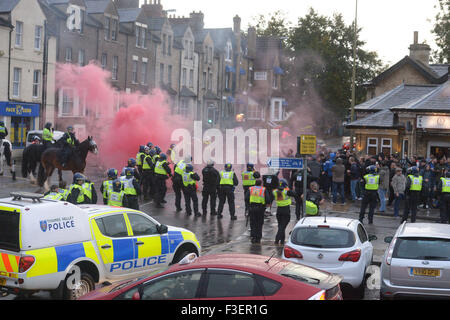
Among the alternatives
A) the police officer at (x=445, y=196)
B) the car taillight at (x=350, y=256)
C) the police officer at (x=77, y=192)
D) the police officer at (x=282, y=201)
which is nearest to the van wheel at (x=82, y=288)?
the police officer at (x=77, y=192)

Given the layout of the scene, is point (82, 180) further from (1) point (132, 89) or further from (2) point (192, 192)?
(1) point (132, 89)

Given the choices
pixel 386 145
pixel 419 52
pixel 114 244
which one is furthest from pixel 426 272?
pixel 419 52

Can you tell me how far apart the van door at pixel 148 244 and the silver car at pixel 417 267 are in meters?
4.02

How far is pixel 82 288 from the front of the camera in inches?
408

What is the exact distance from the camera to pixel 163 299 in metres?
7.15

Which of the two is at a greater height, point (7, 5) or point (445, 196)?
point (7, 5)

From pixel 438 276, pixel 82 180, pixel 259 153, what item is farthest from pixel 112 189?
pixel 259 153

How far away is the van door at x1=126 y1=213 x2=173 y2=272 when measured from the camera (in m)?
11.4

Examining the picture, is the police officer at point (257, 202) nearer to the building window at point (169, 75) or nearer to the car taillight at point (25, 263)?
the car taillight at point (25, 263)

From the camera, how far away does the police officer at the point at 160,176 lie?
71.4 ft

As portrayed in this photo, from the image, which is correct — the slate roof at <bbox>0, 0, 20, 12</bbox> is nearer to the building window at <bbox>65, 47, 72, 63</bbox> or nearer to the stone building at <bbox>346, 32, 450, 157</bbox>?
the building window at <bbox>65, 47, 72, 63</bbox>

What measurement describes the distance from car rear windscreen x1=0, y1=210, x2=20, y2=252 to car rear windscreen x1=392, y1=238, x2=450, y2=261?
20.0ft

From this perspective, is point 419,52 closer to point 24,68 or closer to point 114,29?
point 114,29

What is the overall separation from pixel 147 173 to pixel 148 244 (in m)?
11.9
